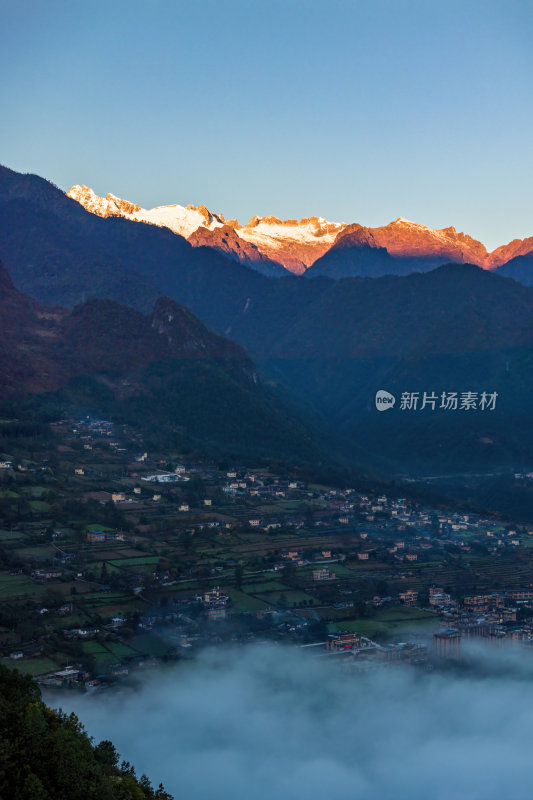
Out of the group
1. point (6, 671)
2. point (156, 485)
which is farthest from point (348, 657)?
point (156, 485)

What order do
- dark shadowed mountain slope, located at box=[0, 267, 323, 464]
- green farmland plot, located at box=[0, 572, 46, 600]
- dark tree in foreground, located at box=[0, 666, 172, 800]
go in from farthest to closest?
dark shadowed mountain slope, located at box=[0, 267, 323, 464], green farmland plot, located at box=[0, 572, 46, 600], dark tree in foreground, located at box=[0, 666, 172, 800]

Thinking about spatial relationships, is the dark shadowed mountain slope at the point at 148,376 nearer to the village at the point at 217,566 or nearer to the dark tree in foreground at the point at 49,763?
the village at the point at 217,566

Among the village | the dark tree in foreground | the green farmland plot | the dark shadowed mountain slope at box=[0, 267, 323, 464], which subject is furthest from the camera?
the dark shadowed mountain slope at box=[0, 267, 323, 464]

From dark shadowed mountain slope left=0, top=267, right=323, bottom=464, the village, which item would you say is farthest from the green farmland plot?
dark shadowed mountain slope left=0, top=267, right=323, bottom=464

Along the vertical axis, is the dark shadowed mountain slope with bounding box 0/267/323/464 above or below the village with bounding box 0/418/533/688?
above

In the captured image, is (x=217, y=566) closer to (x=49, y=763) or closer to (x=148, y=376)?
(x=49, y=763)

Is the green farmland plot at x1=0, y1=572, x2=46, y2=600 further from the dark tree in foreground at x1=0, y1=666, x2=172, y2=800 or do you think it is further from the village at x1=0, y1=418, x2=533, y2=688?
the dark tree in foreground at x1=0, y1=666, x2=172, y2=800

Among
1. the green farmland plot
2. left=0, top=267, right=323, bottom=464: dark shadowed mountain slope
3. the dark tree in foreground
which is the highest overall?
left=0, top=267, right=323, bottom=464: dark shadowed mountain slope

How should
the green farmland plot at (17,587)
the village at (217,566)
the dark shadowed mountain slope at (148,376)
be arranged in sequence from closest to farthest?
the village at (217,566), the green farmland plot at (17,587), the dark shadowed mountain slope at (148,376)

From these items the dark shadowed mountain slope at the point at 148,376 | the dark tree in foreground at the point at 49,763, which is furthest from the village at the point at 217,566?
the dark tree in foreground at the point at 49,763
